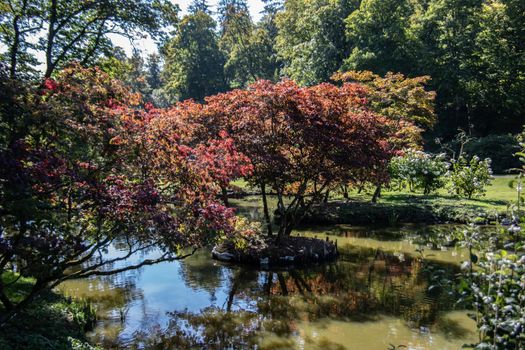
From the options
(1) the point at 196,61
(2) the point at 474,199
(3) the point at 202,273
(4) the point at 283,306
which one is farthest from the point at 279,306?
(1) the point at 196,61

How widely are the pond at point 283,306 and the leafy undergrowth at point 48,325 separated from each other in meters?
0.52

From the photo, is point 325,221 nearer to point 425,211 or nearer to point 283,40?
point 425,211

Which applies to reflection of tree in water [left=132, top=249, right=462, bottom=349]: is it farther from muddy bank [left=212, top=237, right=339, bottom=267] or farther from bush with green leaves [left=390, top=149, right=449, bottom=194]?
bush with green leaves [left=390, top=149, right=449, bottom=194]

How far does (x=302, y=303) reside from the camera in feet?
30.4

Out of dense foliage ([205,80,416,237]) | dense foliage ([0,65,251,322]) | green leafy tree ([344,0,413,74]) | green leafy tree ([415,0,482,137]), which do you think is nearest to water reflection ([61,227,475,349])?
dense foliage ([0,65,251,322])

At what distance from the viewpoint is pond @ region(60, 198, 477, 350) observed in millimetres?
7492

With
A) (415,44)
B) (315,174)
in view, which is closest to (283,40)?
(415,44)

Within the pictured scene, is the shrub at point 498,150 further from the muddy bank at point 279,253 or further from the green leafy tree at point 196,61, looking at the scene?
the green leafy tree at point 196,61

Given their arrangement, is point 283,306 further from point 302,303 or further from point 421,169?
point 421,169

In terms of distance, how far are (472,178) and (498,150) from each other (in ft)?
34.5

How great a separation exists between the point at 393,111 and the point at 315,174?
29.9ft

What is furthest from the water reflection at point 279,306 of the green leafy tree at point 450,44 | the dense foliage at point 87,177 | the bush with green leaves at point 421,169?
the green leafy tree at point 450,44

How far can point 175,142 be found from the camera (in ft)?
22.3

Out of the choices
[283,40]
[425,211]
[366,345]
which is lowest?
[366,345]
